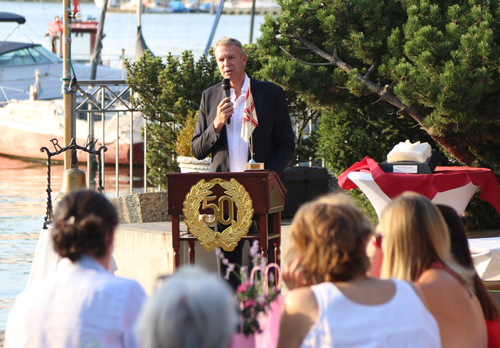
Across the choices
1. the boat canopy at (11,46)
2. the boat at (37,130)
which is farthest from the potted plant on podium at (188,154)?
the boat canopy at (11,46)

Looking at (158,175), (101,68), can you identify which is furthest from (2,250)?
(101,68)

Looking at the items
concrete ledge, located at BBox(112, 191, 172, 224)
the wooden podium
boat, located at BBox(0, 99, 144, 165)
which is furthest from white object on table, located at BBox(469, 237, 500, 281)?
boat, located at BBox(0, 99, 144, 165)

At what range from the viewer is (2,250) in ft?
26.7

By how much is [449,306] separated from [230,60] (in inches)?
87.8

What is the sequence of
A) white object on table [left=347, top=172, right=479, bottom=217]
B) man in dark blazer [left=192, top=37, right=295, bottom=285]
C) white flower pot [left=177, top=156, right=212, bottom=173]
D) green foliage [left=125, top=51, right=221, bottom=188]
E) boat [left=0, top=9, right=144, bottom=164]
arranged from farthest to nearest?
boat [left=0, top=9, right=144, bottom=164] → green foliage [left=125, top=51, right=221, bottom=188] → white flower pot [left=177, top=156, right=212, bottom=173] → white object on table [left=347, top=172, right=479, bottom=217] → man in dark blazer [left=192, top=37, right=295, bottom=285]

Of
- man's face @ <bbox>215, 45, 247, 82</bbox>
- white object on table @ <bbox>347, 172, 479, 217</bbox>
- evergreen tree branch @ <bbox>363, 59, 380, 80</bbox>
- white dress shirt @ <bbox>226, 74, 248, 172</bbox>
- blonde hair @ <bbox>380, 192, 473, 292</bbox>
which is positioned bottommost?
blonde hair @ <bbox>380, 192, 473, 292</bbox>

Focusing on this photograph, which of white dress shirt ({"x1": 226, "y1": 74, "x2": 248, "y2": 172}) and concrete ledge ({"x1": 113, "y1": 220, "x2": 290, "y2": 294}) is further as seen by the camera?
concrete ledge ({"x1": 113, "y1": 220, "x2": 290, "y2": 294})

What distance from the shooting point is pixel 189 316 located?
1.42m

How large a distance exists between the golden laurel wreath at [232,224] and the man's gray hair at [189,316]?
2.31 meters

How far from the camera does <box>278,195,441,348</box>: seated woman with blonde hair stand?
186 cm

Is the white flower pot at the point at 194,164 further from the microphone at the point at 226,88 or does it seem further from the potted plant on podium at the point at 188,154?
the microphone at the point at 226,88

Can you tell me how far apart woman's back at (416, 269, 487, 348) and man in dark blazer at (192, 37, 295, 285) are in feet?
6.21

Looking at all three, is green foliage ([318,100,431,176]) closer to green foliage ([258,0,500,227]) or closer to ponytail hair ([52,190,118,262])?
green foliage ([258,0,500,227])

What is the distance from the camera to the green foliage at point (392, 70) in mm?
4969
